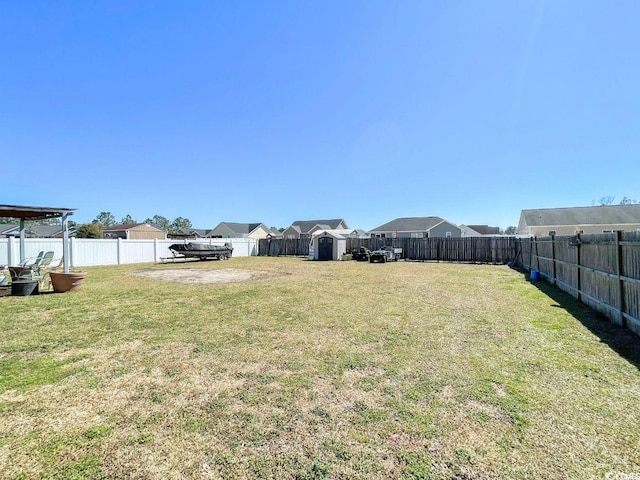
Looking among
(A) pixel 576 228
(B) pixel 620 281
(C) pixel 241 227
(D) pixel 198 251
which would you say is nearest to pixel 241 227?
(C) pixel 241 227

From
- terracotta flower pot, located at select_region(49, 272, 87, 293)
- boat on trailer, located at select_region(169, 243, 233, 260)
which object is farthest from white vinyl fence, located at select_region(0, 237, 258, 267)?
terracotta flower pot, located at select_region(49, 272, 87, 293)

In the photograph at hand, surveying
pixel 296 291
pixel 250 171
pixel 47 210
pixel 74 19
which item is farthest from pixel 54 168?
pixel 296 291

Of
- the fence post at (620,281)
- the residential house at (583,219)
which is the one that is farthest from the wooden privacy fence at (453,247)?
the fence post at (620,281)

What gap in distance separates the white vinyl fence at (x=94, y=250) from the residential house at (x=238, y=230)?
29.1 m

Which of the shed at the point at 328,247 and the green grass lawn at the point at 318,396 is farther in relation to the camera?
the shed at the point at 328,247

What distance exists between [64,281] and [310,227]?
41.9 m

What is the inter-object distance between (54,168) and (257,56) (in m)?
22.3

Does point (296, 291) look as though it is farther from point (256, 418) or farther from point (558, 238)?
point (558, 238)

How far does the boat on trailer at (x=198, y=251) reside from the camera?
18.7 metres

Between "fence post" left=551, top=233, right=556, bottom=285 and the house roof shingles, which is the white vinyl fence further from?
the house roof shingles

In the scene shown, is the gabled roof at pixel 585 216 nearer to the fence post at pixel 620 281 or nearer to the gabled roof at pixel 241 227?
the fence post at pixel 620 281

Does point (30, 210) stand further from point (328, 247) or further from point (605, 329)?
point (328, 247)

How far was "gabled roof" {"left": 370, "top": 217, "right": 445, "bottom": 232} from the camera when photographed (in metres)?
33.5

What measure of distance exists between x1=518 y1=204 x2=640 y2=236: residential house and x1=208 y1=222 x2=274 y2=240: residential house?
37.3m
